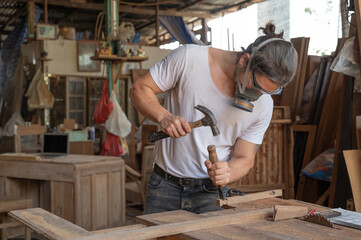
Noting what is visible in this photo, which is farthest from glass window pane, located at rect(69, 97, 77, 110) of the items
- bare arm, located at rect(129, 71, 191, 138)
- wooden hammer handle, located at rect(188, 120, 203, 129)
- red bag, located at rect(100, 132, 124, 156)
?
wooden hammer handle, located at rect(188, 120, 203, 129)

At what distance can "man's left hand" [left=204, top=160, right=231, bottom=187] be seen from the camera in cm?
187

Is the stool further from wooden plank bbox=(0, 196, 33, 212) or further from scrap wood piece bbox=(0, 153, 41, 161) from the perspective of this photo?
scrap wood piece bbox=(0, 153, 41, 161)

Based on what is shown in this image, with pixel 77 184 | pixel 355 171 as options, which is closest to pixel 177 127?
pixel 355 171

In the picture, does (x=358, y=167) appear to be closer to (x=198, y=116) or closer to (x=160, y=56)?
(x=198, y=116)

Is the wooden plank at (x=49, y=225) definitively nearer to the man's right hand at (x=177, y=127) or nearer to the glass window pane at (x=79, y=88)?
the man's right hand at (x=177, y=127)

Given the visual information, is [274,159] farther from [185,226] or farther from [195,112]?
[185,226]

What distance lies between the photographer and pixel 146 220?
5.16 ft

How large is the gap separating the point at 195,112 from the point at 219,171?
0.33m

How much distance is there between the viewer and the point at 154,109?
1963mm

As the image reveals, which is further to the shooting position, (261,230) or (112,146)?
(112,146)

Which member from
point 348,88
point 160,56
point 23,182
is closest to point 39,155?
point 23,182

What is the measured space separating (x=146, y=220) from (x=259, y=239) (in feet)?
1.38

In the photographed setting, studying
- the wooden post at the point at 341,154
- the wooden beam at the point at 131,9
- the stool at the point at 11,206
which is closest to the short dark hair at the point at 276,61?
the wooden post at the point at 341,154

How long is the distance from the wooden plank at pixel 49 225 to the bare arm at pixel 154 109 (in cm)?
58
